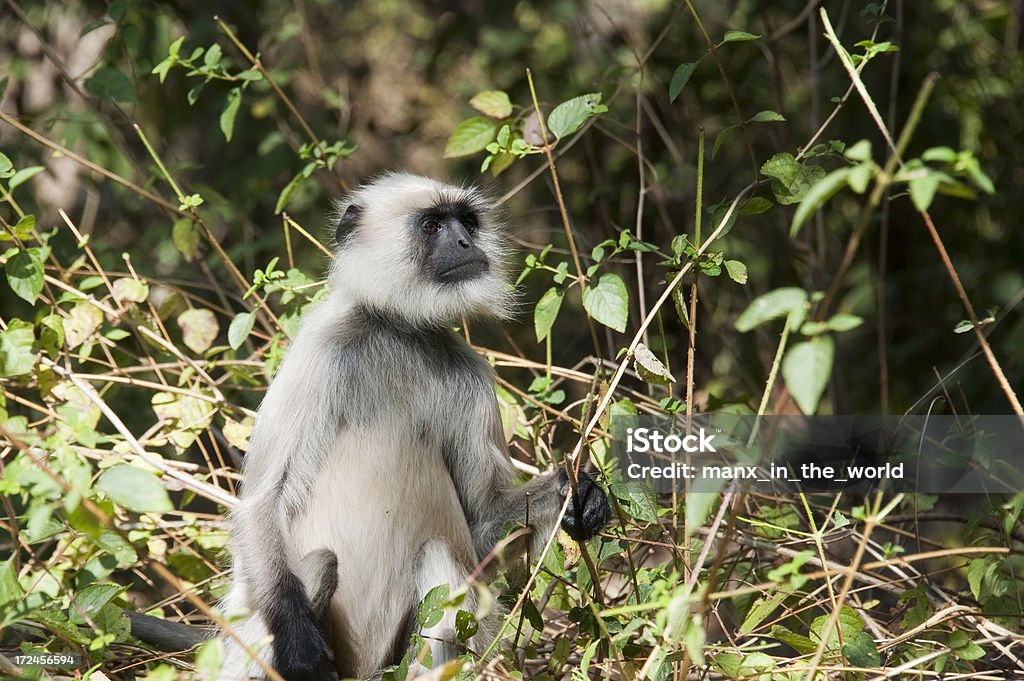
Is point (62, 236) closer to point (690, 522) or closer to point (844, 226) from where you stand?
point (690, 522)

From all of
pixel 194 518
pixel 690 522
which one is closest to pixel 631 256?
pixel 194 518

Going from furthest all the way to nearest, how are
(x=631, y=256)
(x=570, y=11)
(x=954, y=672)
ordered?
(x=570, y=11) < (x=631, y=256) < (x=954, y=672)

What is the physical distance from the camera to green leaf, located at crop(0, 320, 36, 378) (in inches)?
86.8

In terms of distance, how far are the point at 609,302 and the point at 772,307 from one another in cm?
118

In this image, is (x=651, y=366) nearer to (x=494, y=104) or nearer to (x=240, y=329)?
(x=494, y=104)

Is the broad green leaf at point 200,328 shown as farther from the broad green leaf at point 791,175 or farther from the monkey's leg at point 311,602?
the broad green leaf at point 791,175

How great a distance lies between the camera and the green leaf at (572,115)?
269 cm

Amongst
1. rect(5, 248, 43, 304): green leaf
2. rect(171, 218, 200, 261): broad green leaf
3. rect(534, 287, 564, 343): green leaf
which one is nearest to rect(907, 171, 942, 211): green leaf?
rect(534, 287, 564, 343): green leaf

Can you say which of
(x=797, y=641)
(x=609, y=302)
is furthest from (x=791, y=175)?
(x=797, y=641)

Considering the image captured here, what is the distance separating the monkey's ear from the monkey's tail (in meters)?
1.18

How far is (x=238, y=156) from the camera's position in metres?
5.98

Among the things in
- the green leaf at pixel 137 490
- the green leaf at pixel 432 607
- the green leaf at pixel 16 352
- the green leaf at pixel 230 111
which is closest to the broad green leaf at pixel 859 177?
the green leaf at pixel 137 490

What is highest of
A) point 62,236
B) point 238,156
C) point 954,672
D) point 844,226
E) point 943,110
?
point 943,110

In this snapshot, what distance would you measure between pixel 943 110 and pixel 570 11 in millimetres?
1936
